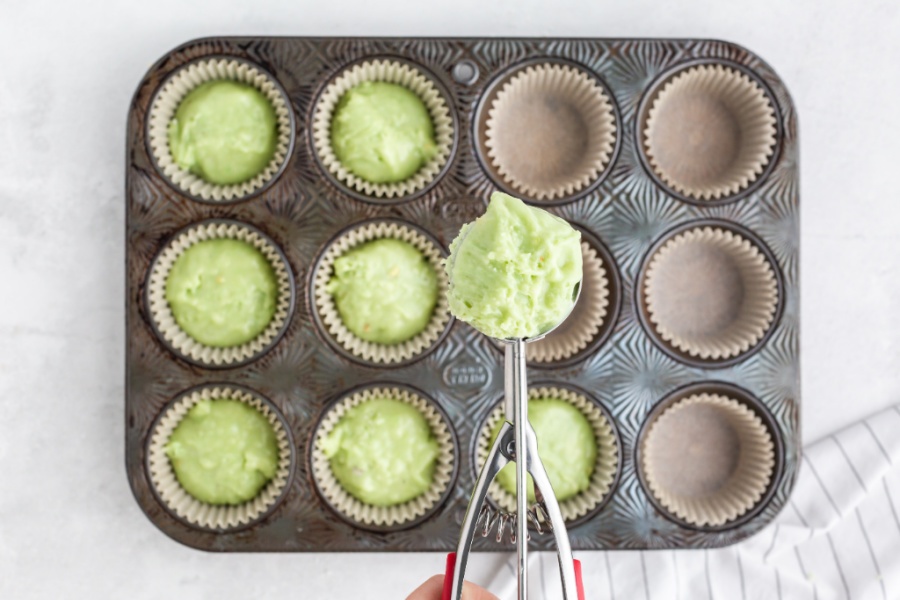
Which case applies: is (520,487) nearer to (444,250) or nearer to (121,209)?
(444,250)

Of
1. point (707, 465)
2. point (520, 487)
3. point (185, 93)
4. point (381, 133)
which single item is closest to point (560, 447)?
point (707, 465)

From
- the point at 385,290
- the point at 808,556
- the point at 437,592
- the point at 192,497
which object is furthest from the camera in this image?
the point at 808,556

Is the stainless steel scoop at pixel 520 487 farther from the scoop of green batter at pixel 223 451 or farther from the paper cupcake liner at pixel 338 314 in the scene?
the scoop of green batter at pixel 223 451

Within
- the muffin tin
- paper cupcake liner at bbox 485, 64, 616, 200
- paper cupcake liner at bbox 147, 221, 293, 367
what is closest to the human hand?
the muffin tin

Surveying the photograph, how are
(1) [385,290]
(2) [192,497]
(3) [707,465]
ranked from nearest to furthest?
(1) [385,290]
(2) [192,497]
(3) [707,465]

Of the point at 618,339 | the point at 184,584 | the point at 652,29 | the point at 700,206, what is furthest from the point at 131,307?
the point at 652,29

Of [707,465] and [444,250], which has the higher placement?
[444,250]
